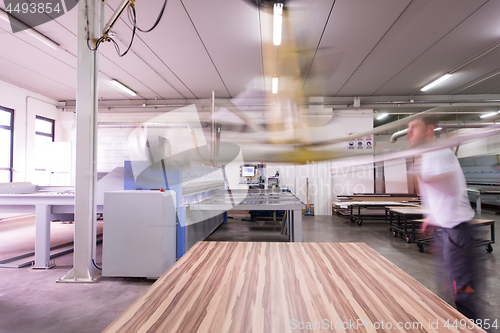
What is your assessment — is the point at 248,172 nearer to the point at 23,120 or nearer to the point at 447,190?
the point at 447,190

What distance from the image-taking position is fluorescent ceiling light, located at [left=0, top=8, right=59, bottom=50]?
3.51 metres

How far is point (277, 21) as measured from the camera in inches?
131

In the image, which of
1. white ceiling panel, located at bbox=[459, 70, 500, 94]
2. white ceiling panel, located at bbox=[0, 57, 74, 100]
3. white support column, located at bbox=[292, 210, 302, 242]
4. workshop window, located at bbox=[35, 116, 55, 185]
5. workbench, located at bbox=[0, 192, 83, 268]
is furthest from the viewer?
workshop window, located at bbox=[35, 116, 55, 185]

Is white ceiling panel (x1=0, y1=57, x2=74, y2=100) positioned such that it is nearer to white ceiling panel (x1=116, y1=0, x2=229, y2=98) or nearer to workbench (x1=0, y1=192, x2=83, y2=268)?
white ceiling panel (x1=116, y1=0, x2=229, y2=98)

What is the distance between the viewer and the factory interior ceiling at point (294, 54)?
3.38 meters

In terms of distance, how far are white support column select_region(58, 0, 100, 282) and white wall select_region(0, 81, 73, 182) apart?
501 centimetres

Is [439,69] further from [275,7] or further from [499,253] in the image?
[275,7]

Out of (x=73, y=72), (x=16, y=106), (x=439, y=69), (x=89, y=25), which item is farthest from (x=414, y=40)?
(x=16, y=106)

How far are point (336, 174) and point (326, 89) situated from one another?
2.51 metres

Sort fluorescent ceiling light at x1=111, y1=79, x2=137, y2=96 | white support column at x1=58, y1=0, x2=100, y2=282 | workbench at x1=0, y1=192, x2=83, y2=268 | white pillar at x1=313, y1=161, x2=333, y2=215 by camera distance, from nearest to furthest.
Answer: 1. white support column at x1=58, y1=0, x2=100, y2=282
2. workbench at x1=0, y1=192, x2=83, y2=268
3. fluorescent ceiling light at x1=111, y1=79, x2=137, y2=96
4. white pillar at x1=313, y1=161, x2=333, y2=215

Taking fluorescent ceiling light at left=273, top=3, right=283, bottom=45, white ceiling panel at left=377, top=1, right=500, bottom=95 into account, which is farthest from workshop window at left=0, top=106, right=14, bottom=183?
white ceiling panel at left=377, top=1, right=500, bottom=95

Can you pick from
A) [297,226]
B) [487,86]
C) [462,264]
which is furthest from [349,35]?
[487,86]

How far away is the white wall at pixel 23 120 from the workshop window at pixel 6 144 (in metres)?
0.08

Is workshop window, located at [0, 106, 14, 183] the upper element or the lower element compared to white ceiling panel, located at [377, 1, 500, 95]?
lower
